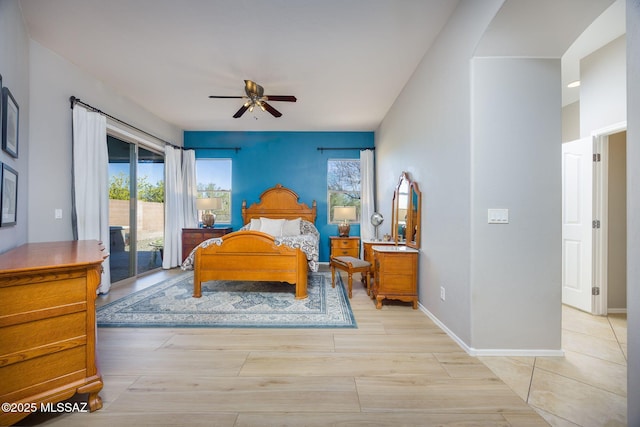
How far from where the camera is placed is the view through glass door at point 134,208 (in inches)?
153

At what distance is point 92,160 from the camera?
3145 mm

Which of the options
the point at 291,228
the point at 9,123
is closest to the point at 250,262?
the point at 291,228

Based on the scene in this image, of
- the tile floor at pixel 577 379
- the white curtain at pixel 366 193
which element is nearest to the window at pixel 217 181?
the white curtain at pixel 366 193

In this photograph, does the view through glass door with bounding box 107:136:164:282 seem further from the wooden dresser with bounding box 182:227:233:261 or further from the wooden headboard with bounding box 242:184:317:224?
the wooden headboard with bounding box 242:184:317:224

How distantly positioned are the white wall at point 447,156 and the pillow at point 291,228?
7.89 feet

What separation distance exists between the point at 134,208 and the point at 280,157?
2805 mm

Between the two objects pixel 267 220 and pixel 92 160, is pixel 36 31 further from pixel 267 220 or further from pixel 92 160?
pixel 267 220

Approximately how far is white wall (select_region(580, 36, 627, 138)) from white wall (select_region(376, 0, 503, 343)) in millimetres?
1788

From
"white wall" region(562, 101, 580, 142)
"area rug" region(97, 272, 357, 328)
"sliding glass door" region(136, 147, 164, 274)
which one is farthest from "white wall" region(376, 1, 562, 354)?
"sliding glass door" region(136, 147, 164, 274)

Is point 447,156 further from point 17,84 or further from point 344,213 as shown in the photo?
point 17,84

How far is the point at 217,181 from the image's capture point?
219 inches

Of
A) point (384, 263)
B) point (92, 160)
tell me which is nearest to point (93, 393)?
point (384, 263)

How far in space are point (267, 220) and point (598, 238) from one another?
4652 mm

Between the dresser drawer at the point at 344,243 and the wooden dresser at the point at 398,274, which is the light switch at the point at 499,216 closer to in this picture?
the wooden dresser at the point at 398,274
